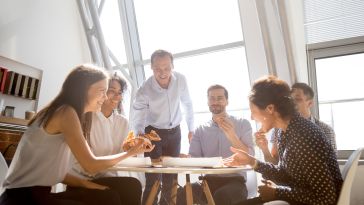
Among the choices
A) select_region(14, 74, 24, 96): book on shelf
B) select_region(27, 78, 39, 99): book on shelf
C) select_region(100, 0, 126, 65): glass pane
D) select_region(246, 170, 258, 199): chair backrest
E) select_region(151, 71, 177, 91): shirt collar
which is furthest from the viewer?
select_region(100, 0, 126, 65): glass pane

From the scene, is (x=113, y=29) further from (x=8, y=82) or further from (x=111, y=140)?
(x=111, y=140)

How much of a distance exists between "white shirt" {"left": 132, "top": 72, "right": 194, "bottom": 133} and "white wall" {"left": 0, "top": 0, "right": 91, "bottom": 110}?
181 centimetres

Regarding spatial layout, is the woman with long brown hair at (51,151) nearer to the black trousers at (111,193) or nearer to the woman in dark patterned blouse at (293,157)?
the black trousers at (111,193)

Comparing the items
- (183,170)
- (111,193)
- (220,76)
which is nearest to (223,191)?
(183,170)

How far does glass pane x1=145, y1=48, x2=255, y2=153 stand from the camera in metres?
3.78

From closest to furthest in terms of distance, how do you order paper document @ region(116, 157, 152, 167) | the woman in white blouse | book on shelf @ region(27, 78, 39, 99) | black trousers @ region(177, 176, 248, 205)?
paper document @ region(116, 157, 152, 167) < the woman in white blouse < black trousers @ region(177, 176, 248, 205) < book on shelf @ region(27, 78, 39, 99)

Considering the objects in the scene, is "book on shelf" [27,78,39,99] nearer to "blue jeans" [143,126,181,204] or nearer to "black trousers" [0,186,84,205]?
"blue jeans" [143,126,181,204]

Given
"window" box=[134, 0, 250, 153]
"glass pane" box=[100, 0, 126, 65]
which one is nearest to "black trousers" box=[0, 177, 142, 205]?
"window" box=[134, 0, 250, 153]

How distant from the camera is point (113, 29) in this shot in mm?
4570

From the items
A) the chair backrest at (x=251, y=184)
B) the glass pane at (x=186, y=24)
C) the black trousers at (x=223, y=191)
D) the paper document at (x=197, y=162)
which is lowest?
the chair backrest at (x=251, y=184)

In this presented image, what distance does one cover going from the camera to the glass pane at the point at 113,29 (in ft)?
14.7

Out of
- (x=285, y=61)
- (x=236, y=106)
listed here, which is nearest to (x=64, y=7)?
(x=236, y=106)

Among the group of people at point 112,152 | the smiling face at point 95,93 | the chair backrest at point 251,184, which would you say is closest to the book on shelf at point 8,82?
the group of people at point 112,152

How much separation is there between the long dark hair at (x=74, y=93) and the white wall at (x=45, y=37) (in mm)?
2479
